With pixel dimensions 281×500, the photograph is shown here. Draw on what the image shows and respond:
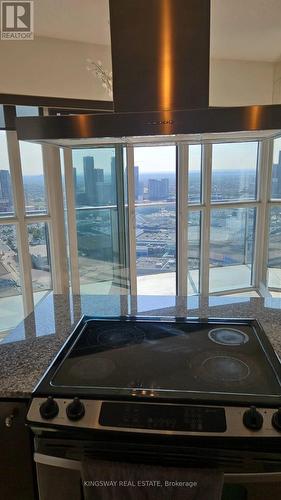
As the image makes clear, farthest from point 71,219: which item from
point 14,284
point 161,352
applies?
point 161,352

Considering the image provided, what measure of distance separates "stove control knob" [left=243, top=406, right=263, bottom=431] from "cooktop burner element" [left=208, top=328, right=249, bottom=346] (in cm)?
40

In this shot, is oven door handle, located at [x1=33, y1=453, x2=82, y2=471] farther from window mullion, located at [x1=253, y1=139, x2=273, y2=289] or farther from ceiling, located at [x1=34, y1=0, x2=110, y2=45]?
window mullion, located at [x1=253, y1=139, x2=273, y2=289]

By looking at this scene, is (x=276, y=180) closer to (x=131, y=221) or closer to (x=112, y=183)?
(x=131, y=221)

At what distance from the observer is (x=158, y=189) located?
3.94 meters

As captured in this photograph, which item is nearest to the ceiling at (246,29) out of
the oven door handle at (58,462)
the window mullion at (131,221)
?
the window mullion at (131,221)

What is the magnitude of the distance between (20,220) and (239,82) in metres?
2.59

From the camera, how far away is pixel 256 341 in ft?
4.50

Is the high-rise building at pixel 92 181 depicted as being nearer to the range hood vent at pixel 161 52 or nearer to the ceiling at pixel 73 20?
the ceiling at pixel 73 20

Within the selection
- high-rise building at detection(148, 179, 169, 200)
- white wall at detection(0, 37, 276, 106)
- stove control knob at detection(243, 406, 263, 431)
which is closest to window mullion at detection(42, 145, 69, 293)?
white wall at detection(0, 37, 276, 106)

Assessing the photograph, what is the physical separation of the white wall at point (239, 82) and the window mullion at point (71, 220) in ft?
5.06

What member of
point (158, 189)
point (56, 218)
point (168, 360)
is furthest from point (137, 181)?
point (168, 360)

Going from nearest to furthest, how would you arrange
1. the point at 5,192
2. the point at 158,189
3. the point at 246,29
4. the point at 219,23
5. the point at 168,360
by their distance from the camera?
1. the point at 168,360
2. the point at 219,23
3. the point at 246,29
4. the point at 5,192
5. the point at 158,189

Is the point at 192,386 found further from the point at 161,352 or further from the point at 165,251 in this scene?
the point at 165,251

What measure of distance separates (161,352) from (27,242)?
2.35 metres
